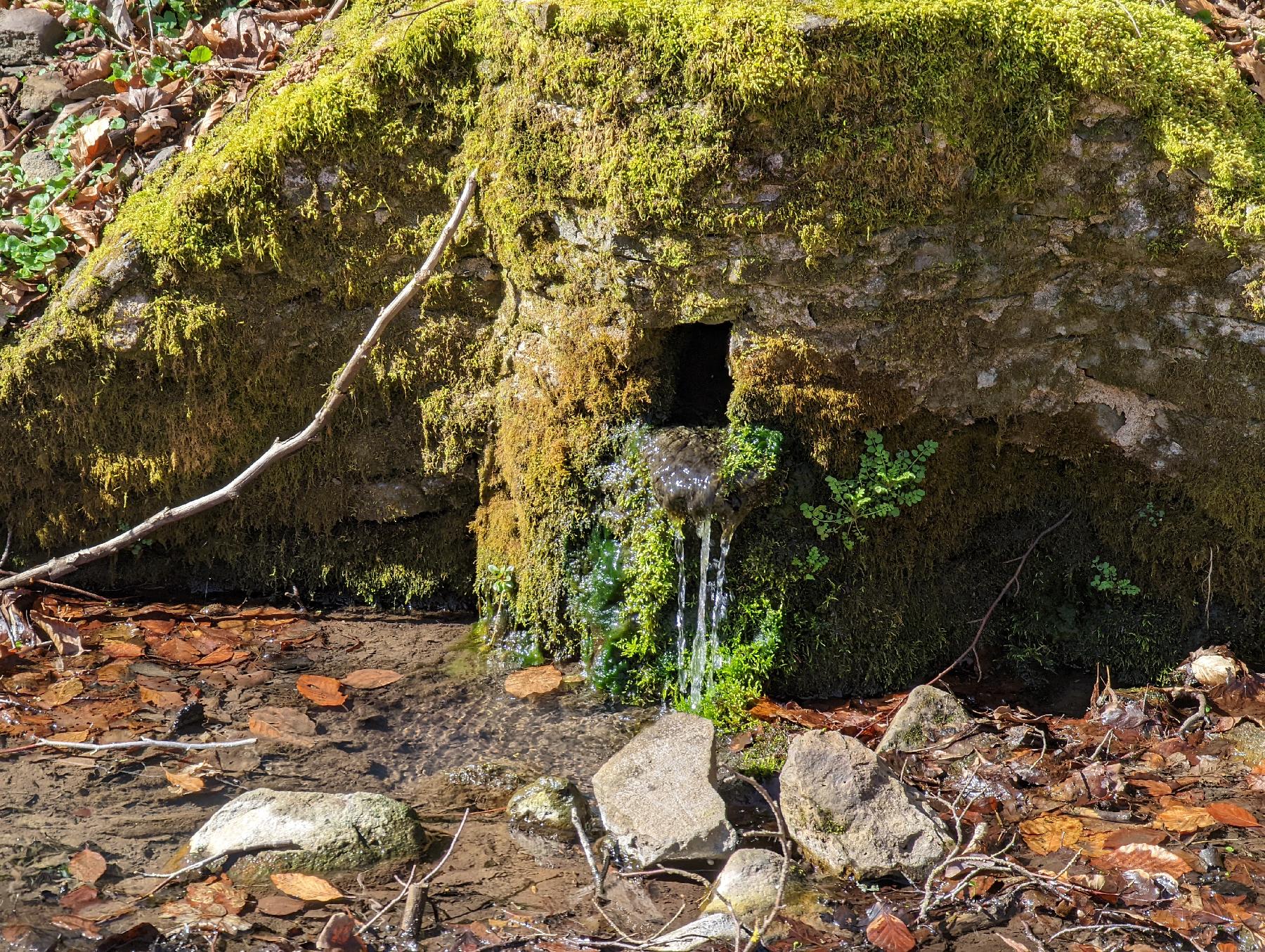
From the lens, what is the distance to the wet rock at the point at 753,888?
3215mm

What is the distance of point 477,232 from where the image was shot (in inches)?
184

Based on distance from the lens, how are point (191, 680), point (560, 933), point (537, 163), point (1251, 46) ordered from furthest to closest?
1. point (191, 680)
2. point (537, 163)
3. point (1251, 46)
4. point (560, 933)

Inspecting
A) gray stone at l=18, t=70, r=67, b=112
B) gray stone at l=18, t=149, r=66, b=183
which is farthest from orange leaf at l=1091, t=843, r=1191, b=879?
gray stone at l=18, t=70, r=67, b=112

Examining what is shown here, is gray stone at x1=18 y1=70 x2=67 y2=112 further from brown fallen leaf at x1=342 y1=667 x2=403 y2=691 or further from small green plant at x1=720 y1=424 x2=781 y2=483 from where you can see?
small green plant at x1=720 y1=424 x2=781 y2=483

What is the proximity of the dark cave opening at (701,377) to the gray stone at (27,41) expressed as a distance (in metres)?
3.76

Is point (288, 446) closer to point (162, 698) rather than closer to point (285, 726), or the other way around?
point (285, 726)

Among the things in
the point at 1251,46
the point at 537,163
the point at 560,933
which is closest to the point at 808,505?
the point at 537,163

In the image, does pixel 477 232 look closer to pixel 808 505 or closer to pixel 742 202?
pixel 742 202

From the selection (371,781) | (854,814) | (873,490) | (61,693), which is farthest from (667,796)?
(61,693)

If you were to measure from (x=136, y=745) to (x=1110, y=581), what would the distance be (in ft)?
13.2

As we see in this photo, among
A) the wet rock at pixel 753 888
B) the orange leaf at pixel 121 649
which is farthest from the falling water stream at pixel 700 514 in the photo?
the orange leaf at pixel 121 649

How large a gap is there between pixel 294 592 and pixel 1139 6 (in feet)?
14.6

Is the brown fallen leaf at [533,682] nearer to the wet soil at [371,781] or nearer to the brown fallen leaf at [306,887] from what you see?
the wet soil at [371,781]

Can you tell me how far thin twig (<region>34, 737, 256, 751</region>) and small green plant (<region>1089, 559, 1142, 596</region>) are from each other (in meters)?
3.57
